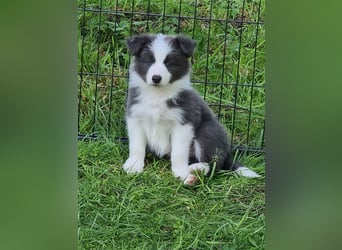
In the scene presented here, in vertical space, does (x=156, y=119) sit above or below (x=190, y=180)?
above

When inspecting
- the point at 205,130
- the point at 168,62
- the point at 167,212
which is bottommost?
the point at 167,212

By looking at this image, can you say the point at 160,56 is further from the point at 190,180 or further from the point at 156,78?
the point at 190,180

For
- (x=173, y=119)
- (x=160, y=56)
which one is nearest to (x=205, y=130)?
(x=173, y=119)

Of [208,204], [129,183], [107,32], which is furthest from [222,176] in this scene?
[107,32]

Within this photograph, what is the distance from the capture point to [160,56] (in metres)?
1.10

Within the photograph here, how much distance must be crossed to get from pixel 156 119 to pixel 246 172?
0.20 metres

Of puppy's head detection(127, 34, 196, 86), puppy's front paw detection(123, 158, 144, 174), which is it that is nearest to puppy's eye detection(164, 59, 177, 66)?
puppy's head detection(127, 34, 196, 86)

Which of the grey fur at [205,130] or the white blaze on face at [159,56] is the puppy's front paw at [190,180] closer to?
the grey fur at [205,130]

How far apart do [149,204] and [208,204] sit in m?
0.11

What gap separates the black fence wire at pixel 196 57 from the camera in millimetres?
1120

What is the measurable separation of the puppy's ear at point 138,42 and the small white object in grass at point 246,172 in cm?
29

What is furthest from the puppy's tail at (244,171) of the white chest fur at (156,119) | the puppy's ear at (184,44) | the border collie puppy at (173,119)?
the puppy's ear at (184,44)
